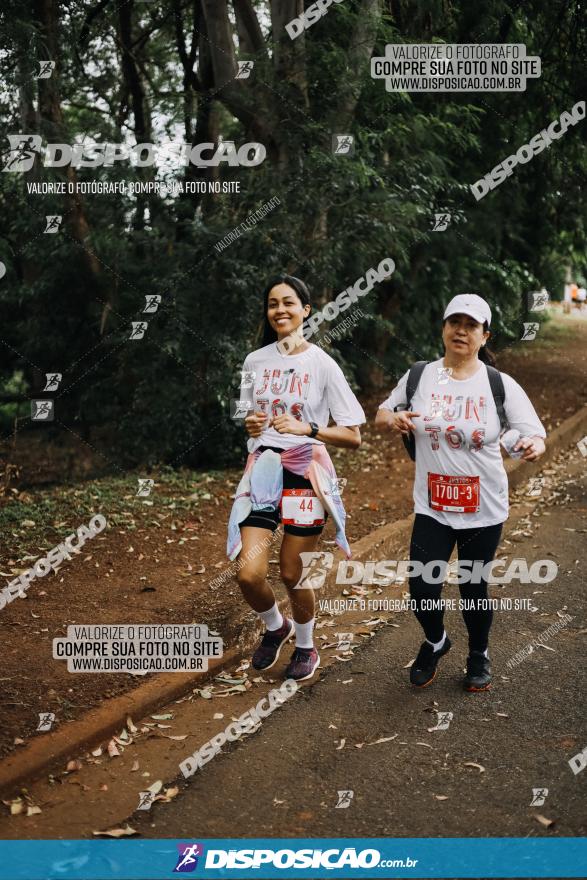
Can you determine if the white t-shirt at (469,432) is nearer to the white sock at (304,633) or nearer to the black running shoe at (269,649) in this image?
the white sock at (304,633)

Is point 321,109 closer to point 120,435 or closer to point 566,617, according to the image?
point 120,435

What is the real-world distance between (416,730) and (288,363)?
1872mm

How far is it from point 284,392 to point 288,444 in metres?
0.26

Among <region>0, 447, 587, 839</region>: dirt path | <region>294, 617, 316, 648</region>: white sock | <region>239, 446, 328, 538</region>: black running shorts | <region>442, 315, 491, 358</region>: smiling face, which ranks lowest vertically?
<region>0, 447, 587, 839</region>: dirt path

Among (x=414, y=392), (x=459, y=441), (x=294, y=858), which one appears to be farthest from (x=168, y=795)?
(x=414, y=392)

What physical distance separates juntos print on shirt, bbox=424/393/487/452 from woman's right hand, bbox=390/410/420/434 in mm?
71

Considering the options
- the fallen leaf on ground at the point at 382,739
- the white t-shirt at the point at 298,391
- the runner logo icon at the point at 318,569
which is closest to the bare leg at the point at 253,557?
the white t-shirt at the point at 298,391

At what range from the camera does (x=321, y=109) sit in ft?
32.3

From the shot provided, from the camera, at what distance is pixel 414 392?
4.96 meters

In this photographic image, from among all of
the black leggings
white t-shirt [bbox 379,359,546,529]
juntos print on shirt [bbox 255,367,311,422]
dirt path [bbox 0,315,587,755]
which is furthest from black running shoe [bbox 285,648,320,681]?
juntos print on shirt [bbox 255,367,311,422]

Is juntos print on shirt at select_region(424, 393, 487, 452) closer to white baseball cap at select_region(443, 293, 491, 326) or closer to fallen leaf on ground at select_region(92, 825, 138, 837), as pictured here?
white baseball cap at select_region(443, 293, 491, 326)

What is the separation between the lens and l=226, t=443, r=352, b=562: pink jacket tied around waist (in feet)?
16.1

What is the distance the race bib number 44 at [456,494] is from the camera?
15.8 feet

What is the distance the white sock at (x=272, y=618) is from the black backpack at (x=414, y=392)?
1126mm
